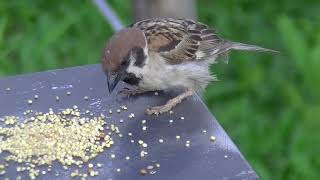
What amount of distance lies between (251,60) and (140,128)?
9.86ft

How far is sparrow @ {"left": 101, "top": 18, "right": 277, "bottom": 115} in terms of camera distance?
13.1 feet

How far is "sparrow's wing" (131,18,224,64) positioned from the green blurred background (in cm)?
82

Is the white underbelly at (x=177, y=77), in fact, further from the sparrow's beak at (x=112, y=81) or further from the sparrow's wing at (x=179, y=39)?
the sparrow's beak at (x=112, y=81)

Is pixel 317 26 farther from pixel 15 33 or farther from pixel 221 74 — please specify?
pixel 15 33

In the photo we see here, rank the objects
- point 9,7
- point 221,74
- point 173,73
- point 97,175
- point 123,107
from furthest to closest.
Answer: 1. point 9,7
2. point 221,74
3. point 173,73
4. point 123,107
5. point 97,175

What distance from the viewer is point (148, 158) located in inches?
135

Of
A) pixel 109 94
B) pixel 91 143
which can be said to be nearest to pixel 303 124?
pixel 109 94

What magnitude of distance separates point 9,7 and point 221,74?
5.63 ft

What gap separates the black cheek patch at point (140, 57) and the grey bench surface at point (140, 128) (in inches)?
5.1

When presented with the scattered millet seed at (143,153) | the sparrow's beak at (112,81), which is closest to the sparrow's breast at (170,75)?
the sparrow's beak at (112,81)

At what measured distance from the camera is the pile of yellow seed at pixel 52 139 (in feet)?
11.3

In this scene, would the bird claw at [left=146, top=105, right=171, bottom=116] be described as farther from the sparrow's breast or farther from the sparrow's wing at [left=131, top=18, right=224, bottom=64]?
the sparrow's wing at [left=131, top=18, right=224, bottom=64]

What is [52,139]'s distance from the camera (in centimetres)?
359

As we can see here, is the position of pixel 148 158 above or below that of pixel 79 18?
above
